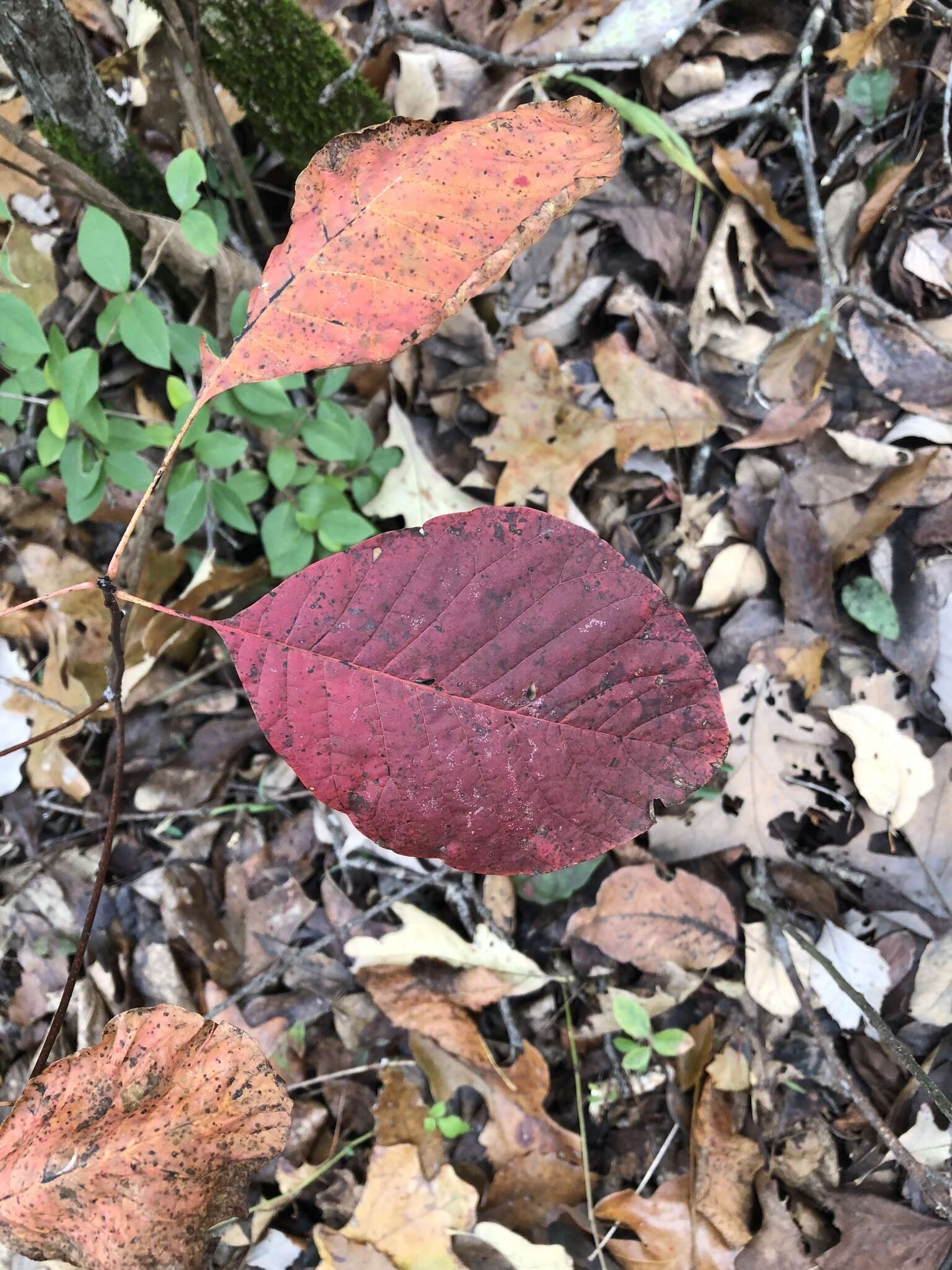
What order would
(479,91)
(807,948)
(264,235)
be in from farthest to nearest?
(479,91) → (264,235) → (807,948)

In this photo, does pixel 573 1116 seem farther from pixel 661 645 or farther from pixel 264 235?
pixel 264 235

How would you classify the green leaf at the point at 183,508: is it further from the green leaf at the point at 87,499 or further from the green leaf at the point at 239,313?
the green leaf at the point at 239,313

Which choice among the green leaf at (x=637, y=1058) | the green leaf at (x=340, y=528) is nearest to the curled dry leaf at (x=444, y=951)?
the green leaf at (x=637, y=1058)

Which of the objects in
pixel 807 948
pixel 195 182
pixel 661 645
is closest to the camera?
pixel 661 645

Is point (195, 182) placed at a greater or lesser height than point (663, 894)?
greater

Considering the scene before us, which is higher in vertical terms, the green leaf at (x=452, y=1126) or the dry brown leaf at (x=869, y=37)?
the dry brown leaf at (x=869, y=37)

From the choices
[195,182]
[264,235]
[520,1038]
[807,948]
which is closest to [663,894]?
[807,948]

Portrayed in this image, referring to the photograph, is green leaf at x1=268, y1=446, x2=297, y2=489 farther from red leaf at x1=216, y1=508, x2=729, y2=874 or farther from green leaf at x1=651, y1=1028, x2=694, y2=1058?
green leaf at x1=651, y1=1028, x2=694, y2=1058
